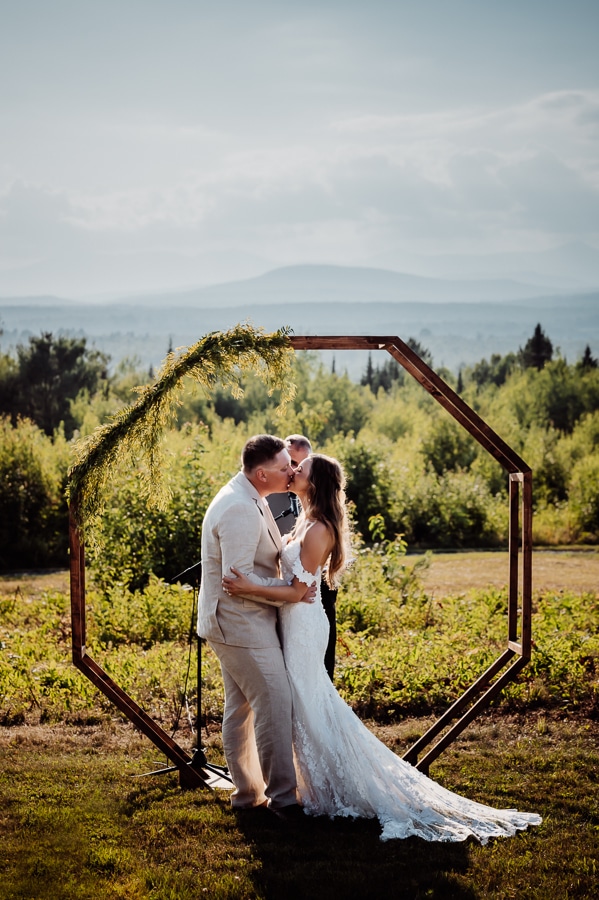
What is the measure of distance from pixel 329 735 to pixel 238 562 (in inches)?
42.6

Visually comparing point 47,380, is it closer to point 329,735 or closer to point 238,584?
point 238,584

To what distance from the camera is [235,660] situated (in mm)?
4930

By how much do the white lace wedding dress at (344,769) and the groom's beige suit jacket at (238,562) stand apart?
0.12 meters

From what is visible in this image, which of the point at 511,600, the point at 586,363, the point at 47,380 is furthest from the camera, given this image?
the point at 586,363

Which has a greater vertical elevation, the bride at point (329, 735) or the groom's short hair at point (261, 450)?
the groom's short hair at point (261, 450)

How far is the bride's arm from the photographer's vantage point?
15.7 feet

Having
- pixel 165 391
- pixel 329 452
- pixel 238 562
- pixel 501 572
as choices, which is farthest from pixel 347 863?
pixel 329 452

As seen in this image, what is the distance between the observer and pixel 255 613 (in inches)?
195

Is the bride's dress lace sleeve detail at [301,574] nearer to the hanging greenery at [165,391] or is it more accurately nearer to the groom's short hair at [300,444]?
the hanging greenery at [165,391]

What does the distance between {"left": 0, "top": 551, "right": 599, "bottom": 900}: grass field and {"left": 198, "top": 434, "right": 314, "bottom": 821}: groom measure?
14.6 inches

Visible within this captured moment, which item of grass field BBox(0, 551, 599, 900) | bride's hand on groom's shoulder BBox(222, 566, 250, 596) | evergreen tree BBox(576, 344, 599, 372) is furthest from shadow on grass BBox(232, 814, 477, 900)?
evergreen tree BBox(576, 344, 599, 372)

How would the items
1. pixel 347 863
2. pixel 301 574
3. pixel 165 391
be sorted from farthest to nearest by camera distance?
pixel 165 391 → pixel 301 574 → pixel 347 863

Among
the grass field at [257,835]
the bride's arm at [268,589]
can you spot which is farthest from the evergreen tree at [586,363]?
the bride's arm at [268,589]

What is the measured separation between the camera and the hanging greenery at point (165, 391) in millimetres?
5391
